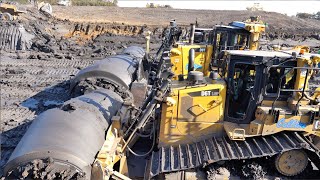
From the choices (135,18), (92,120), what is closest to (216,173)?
(92,120)

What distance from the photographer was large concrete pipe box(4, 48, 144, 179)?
4.56 metres

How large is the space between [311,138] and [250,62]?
183cm

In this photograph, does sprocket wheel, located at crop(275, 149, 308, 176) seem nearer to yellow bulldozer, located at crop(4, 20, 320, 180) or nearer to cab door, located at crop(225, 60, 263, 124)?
yellow bulldozer, located at crop(4, 20, 320, 180)

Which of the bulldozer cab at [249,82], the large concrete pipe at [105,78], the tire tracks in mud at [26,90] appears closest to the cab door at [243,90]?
the bulldozer cab at [249,82]

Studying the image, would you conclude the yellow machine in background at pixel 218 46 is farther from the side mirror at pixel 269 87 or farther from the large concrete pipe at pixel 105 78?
the side mirror at pixel 269 87

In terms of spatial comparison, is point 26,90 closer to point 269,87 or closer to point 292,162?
point 269,87

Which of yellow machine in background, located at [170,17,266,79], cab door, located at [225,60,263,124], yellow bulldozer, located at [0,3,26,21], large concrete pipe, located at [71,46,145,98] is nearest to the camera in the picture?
cab door, located at [225,60,263,124]

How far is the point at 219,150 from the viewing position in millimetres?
5402

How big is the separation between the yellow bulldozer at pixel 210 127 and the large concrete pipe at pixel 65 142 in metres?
0.02

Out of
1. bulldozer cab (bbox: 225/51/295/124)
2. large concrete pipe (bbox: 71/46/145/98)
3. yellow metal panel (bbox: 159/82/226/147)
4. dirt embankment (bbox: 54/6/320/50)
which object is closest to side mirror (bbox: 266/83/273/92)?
bulldozer cab (bbox: 225/51/295/124)

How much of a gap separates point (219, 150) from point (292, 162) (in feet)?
4.05

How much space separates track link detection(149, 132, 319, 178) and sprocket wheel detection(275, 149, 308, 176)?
0.57ft

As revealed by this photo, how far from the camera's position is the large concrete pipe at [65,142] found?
4562 mm

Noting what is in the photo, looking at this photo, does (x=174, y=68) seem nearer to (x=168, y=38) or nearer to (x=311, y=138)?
(x=168, y=38)
